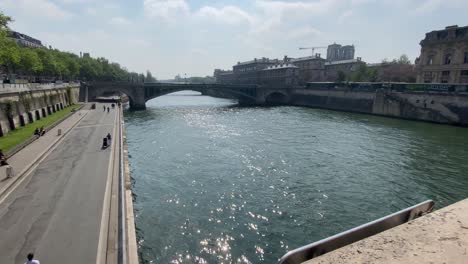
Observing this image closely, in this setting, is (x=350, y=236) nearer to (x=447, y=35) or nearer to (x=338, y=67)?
(x=447, y=35)

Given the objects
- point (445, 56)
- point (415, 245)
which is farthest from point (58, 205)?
point (445, 56)

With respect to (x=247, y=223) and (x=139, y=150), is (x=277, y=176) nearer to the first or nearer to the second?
(x=247, y=223)

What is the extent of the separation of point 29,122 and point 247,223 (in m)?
37.4

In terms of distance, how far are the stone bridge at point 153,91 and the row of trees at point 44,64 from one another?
10.3 m

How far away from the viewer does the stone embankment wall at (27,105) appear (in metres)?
32.5

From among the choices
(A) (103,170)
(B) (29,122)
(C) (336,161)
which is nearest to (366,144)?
(C) (336,161)

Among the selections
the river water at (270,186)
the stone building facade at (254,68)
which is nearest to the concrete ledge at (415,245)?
the river water at (270,186)

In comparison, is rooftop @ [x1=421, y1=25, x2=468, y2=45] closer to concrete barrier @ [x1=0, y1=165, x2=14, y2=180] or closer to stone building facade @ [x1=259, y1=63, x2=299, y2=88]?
stone building facade @ [x1=259, y1=63, x2=299, y2=88]

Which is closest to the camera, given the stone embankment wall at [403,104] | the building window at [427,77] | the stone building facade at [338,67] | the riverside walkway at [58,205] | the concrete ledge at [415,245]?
the concrete ledge at [415,245]

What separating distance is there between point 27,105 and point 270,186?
3636 cm

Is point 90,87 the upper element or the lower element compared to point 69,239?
upper

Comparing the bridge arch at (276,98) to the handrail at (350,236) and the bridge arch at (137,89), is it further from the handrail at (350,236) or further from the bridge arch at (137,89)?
the handrail at (350,236)

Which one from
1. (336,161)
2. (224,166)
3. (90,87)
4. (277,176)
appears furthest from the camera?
(90,87)

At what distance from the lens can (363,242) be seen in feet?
27.5
